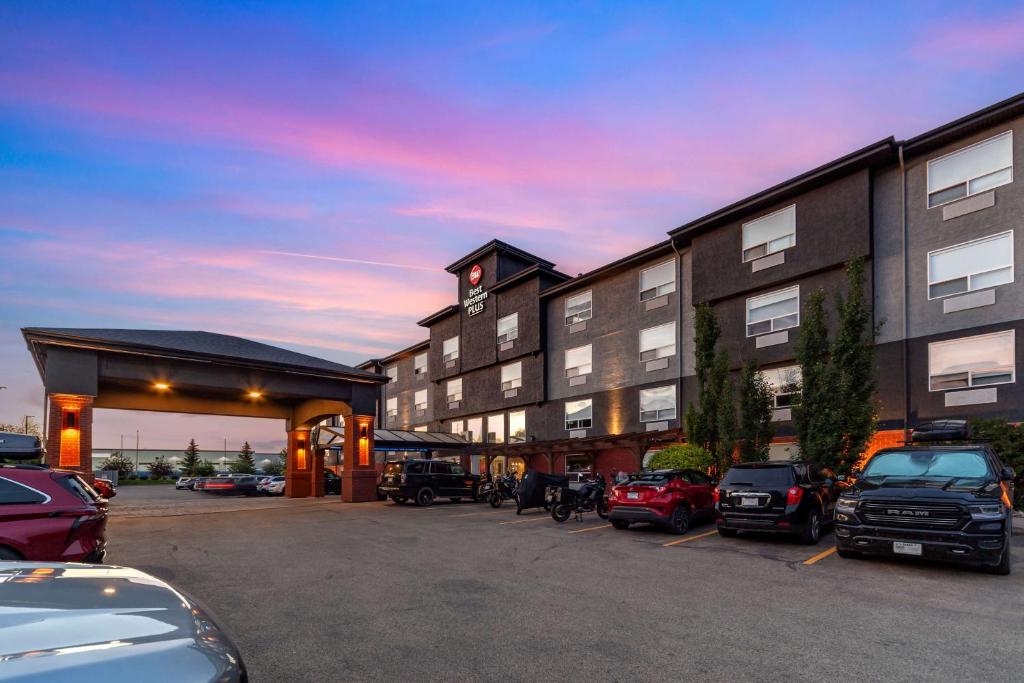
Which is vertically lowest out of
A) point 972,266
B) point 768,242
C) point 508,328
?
point 508,328

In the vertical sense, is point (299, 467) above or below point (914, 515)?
below

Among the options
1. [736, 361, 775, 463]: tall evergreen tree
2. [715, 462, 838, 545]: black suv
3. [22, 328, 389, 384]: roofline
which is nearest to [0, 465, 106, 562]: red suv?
[715, 462, 838, 545]: black suv

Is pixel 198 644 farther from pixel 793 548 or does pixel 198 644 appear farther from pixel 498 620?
pixel 793 548

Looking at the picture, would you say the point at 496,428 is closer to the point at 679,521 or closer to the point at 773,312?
the point at 773,312

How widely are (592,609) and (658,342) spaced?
68.0ft

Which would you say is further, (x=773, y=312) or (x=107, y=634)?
(x=773, y=312)

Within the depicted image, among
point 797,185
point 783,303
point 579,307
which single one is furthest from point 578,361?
point 797,185

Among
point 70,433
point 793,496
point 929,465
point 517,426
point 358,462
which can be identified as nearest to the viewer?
point 929,465

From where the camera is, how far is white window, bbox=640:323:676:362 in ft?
85.0

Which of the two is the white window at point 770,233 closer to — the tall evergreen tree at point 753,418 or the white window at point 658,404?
the tall evergreen tree at point 753,418

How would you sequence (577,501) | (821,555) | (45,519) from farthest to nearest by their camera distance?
(577,501)
(821,555)
(45,519)

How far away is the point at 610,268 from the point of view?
2864cm

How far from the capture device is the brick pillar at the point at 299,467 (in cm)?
3067

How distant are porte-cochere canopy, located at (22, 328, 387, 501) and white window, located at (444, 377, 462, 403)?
10.6 meters
